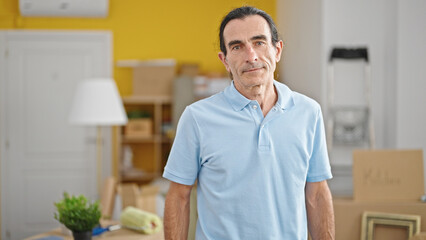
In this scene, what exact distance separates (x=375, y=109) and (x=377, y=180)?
148 cm

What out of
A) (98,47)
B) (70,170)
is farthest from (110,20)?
(70,170)

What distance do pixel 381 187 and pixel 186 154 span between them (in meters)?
1.60

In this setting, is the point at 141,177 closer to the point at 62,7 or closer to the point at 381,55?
the point at 62,7

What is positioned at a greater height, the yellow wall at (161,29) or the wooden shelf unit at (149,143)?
the yellow wall at (161,29)

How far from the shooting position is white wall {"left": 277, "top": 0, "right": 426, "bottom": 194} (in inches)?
139

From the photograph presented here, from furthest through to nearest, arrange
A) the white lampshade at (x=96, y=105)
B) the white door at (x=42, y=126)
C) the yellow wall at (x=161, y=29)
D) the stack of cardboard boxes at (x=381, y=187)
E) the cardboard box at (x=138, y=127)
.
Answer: the yellow wall at (x=161, y=29)
the white door at (x=42, y=126)
the cardboard box at (x=138, y=127)
the white lampshade at (x=96, y=105)
the stack of cardboard boxes at (x=381, y=187)

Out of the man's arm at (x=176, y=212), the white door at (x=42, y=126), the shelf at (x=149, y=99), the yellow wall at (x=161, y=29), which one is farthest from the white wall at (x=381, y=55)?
the white door at (x=42, y=126)

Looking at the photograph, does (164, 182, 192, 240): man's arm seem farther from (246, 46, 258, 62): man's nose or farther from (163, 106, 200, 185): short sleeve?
(246, 46, 258, 62): man's nose

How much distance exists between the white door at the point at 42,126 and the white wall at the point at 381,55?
2769mm

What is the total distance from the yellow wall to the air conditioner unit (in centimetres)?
19

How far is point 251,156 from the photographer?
137 centimetres

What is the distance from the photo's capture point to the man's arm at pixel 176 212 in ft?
4.82

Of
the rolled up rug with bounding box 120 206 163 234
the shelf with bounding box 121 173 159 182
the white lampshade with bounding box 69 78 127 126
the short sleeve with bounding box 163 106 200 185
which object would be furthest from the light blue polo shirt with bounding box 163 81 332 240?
the shelf with bounding box 121 173 159 182

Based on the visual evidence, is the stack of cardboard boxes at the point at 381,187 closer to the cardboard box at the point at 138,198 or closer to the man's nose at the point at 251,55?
the cardboard box at the point at 138,198
